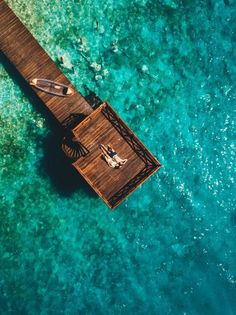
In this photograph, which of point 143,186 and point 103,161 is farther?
point 143,186

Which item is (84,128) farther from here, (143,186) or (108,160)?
(143,186)

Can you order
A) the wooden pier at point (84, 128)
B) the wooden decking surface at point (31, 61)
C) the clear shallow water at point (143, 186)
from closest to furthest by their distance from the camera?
1. the wooden pier at point (84, 128)
2. the wooden decking surface at point (31, 61)
3. the clear shallow water at point (143, 186)

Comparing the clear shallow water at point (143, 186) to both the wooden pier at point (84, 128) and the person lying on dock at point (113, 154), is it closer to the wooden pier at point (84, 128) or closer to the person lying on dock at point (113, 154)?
the wooden pier at point (84, 128)

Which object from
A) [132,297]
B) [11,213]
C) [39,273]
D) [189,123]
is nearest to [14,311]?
[39,273]

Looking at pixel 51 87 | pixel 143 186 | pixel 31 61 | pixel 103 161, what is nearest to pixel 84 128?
pixel 103 161

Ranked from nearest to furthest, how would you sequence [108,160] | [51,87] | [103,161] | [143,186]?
[108,160] → [103,161] → [51,87] → [143,186]

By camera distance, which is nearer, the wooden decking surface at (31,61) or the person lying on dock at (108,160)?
the person lying on dock at (108,160)

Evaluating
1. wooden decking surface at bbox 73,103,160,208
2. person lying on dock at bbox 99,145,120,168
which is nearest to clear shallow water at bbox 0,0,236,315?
wooden decking surface at bbox 73,103,160,208

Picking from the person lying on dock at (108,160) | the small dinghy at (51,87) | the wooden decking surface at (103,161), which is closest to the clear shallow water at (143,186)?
the small dinghy at (51,87)
